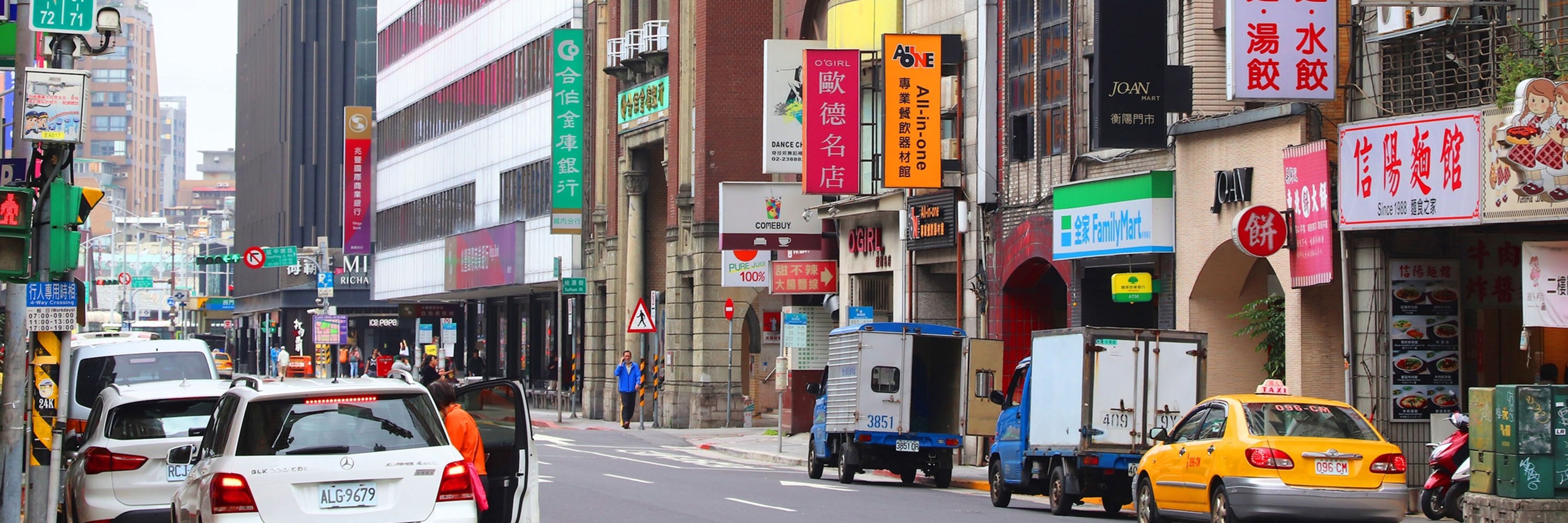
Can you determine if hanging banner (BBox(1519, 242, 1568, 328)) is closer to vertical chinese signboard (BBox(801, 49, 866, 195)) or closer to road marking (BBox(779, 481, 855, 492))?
road marking (BBox(779, 481, 855, 492))

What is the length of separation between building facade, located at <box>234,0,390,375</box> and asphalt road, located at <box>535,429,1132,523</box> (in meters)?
70.9

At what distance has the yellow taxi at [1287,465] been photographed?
15953 mm

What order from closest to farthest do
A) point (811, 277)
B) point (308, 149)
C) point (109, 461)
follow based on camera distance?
1. point (109, 461)
2. point (811, 277)
3. point (308, 149)

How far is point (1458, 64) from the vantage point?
20328mm

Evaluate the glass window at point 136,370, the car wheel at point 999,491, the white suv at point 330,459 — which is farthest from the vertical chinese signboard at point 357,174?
the white suv at point 330,459

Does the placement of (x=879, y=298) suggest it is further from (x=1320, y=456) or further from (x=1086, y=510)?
(x=1320, y=456)

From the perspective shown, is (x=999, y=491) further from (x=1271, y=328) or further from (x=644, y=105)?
(x=644, y=105)

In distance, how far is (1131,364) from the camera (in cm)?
2047

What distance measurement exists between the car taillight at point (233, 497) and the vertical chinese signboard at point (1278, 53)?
42.7 ft

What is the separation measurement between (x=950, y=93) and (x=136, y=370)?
A: 52.7 ft

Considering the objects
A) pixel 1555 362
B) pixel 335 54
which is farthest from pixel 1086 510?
pixel 335 54

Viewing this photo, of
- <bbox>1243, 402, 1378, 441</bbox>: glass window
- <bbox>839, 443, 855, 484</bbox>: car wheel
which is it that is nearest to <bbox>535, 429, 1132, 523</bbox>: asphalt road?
<bbox>839, 443, 855, 484</bbox>: car wheel

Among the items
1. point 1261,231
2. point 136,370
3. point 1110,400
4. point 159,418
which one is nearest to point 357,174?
point 136,370

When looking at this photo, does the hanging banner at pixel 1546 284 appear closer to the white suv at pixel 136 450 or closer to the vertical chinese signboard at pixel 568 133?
the white suv at pixel 136 450
